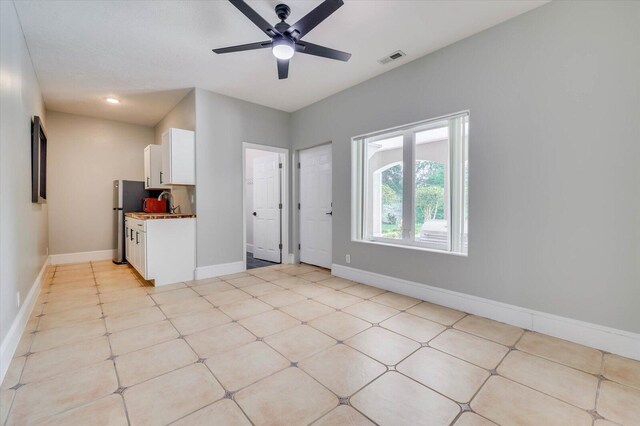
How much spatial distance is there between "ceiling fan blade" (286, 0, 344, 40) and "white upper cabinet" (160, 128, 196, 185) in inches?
96.1

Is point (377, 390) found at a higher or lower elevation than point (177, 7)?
lower

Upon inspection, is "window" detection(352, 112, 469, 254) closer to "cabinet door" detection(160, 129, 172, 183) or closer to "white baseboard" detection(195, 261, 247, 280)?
"white baseboard" detection(195, 261, 247, 280)

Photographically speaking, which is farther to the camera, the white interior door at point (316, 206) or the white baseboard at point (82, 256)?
the white baseboard at point (82, 256)

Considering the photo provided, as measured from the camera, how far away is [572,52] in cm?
224

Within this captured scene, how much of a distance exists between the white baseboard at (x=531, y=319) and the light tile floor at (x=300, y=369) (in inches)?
3.5

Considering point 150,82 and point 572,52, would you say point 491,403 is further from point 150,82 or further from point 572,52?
point 150,82

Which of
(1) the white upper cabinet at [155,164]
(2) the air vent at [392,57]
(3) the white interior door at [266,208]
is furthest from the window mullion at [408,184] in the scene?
(1) the white upper cabinet at [155,164]

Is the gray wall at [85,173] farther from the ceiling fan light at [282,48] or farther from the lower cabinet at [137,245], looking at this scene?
the ceiling fan light at [282,48]

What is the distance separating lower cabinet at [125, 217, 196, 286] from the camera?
12.1 feet

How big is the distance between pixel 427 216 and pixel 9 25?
409 cm

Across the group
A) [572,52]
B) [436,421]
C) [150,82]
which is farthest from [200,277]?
[572,52]

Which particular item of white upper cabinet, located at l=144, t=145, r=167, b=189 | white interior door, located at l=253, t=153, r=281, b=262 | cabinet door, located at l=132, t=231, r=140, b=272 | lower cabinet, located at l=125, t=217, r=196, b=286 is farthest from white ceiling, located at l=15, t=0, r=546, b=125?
cabinet door, located at l=132, t=231, r=140, b=272

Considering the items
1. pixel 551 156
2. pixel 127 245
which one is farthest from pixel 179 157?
pixel 551 156

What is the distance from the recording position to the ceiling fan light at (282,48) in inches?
92.5
